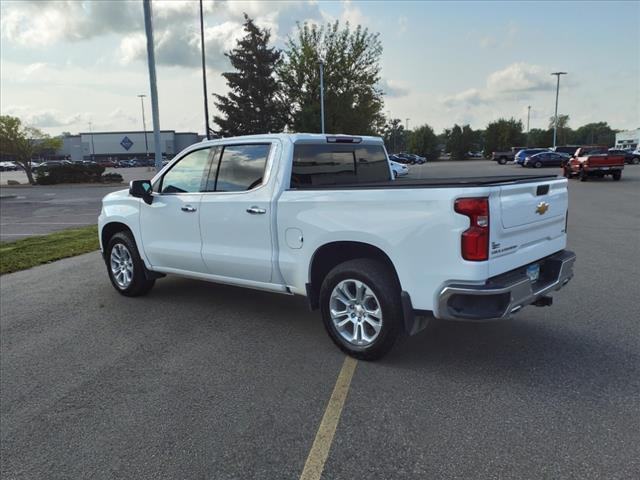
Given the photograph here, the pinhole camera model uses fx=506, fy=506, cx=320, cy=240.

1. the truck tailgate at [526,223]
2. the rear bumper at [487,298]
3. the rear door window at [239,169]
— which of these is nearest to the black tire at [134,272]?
the rear door window at [239,169]

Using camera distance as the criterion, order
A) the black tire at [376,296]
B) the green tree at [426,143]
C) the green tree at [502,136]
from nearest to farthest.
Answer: the black tire at [376,296] < the green tree at [502,136] < the green tree at [426,143]

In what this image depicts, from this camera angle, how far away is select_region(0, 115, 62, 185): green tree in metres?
34.7

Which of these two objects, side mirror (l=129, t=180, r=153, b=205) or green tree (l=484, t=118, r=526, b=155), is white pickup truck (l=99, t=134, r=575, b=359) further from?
green tree (l=484, t=118, r=526, b=155)

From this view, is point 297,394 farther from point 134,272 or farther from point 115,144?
point 115,144

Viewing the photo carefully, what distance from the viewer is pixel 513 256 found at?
3748 millimetres

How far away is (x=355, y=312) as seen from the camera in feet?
13.9

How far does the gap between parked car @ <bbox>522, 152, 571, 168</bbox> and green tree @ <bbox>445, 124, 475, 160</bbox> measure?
1794 inches

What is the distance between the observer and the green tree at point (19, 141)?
34688mm

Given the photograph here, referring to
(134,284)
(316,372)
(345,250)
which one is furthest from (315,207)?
(134,284)

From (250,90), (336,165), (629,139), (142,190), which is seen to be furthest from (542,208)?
(629,139)

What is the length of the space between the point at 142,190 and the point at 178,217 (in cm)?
62

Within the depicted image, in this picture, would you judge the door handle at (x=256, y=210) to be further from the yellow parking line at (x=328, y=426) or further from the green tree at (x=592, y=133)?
the green tree at (x=592, y=133)

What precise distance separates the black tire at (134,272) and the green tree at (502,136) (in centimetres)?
8377

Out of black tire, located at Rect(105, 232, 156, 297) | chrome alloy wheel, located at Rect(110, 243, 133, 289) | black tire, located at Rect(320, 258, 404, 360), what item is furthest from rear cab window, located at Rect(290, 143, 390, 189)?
chrome alloy wheel, located at Rect(110, 243, 133, 289)
